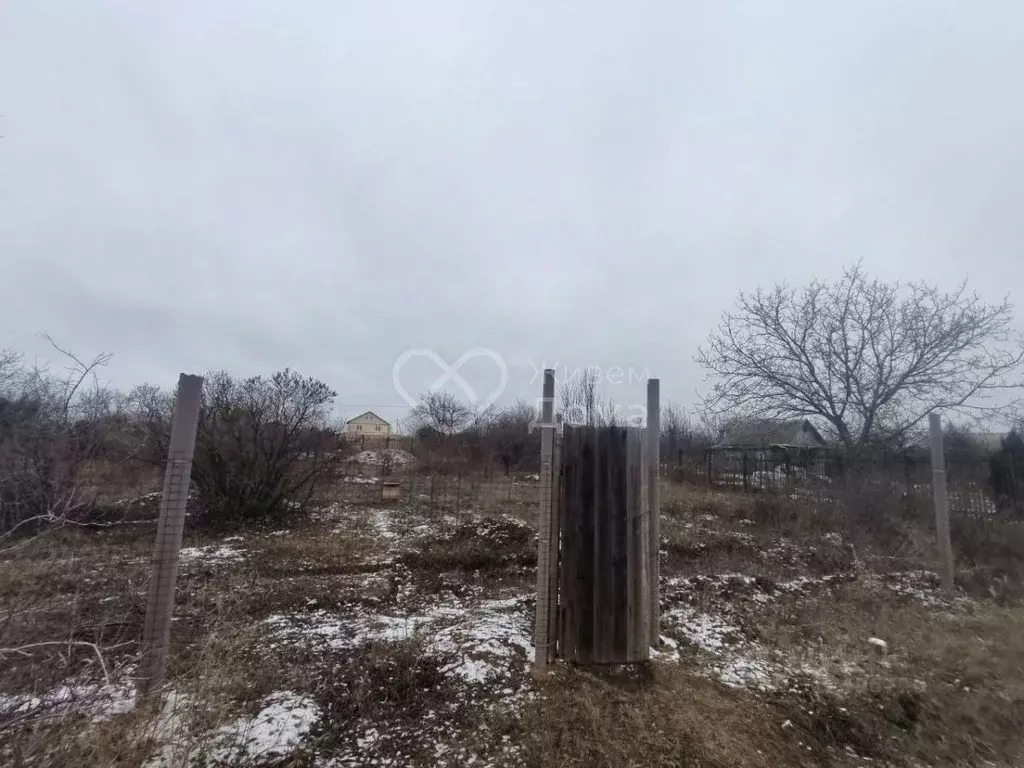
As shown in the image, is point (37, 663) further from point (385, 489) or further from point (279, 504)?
point (385, 489)

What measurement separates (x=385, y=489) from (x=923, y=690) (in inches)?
379

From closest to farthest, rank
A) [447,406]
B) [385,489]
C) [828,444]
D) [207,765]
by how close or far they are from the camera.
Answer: [207,765], [385,489], [828,444], [447,406]

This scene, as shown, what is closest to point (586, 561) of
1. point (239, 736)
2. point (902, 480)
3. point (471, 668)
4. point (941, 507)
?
point (471, 668)

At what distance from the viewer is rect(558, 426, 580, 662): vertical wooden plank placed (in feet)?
12.0

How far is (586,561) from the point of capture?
12.1 feet

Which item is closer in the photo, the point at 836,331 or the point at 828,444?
the point at 836,331

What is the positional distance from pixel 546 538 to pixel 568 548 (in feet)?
0.76

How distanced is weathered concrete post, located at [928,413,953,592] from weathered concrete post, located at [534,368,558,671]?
201 inches

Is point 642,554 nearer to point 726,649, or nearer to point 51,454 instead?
point 726,649

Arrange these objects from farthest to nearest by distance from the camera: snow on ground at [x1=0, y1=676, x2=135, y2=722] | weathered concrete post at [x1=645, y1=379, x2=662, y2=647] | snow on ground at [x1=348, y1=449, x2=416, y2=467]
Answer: snow on ground at [x1=348, y1=449, x2=416, y2=467] → weathered concrete post at [x1=645, y1=379, x2=662, y2=647] → snow on ground at [x1=0, y1=676, x2=135, y2=722]

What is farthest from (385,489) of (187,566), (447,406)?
(447,406)

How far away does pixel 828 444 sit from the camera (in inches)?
595

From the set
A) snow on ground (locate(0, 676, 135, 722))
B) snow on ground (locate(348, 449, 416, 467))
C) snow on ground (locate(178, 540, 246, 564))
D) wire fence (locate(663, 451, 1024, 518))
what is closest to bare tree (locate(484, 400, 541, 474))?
snow on ground (locate(348, 449, 416, 467))

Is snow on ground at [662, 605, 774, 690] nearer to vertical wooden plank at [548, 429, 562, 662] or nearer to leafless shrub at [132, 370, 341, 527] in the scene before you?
vertical wooden plank at [548, 429, 562, 662]
